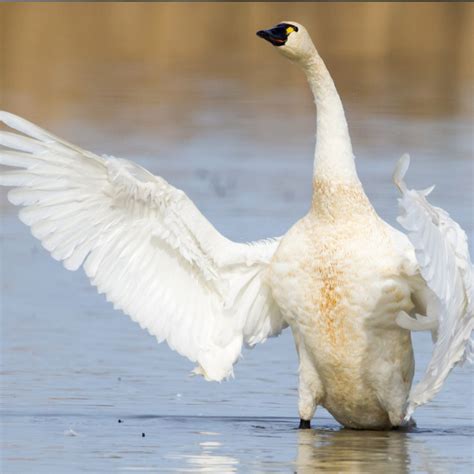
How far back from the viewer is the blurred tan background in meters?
31.4

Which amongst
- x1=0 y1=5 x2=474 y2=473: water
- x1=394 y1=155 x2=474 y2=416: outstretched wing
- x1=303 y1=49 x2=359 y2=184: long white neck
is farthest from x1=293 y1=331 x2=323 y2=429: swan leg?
x1=303 y1=49 x2=359 y2=184: long white neck

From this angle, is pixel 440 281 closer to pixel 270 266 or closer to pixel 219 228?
pixel 270 266

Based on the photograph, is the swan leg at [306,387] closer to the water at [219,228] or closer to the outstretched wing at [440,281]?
the water at [219,228]

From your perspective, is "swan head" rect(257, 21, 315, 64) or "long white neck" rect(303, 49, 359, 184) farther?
"swan head" rect(257, 21, 315, 64)

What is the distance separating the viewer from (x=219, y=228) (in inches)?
657

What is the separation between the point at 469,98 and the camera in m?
28.8

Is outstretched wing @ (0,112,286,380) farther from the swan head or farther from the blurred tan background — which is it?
the blurred tan background

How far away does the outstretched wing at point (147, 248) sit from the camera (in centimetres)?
1063

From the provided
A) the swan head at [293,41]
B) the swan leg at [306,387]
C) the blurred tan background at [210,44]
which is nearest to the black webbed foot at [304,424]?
the swan leg at [306,387]

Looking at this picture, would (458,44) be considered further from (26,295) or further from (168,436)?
(168,436)

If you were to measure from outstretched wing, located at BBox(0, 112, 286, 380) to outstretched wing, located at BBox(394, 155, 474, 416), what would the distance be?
1188 millimetres

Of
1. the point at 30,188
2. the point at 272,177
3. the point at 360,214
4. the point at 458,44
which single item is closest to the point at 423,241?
the point at 360,214

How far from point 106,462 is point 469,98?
1997 centimetres

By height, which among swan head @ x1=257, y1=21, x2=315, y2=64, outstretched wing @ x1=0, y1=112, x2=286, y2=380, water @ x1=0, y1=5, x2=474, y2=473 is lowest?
water @ x1=0, y1=5, x2=474, y2=473
